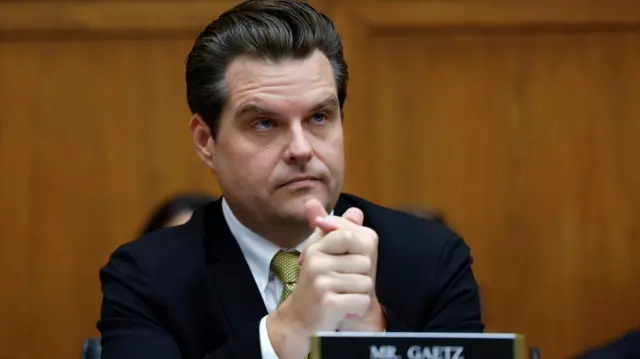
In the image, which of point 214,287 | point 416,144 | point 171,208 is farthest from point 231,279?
point 416,144

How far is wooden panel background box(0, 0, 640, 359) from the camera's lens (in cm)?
285

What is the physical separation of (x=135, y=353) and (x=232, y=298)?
0.59ft

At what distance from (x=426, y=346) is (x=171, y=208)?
158 cm

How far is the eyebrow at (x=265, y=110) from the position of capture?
60.8 inches

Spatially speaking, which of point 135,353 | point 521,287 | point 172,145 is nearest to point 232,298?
point 135,353

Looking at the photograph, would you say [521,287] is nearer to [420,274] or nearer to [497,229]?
[497,229]

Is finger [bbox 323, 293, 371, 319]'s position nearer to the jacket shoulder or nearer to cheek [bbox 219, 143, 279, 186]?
cheek [bbox 219, 143, 279, 186]

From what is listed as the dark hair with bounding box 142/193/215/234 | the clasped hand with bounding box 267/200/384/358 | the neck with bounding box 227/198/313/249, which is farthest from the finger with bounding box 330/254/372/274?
the dark hair with bounding box 142/193/215/234

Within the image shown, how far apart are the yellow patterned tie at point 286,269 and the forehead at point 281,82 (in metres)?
0.26

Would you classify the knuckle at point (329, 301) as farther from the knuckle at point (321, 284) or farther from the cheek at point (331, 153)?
the cheek at point (331, 153)

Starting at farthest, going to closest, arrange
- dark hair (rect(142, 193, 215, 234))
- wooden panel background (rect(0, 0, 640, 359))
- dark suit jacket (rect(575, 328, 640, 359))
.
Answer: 1. wooden panel background (rect(0, 0, 640, 359))
2. dark hair (rect(142, 193, 215, 234))
3. dark suit jacket (rect(575, 328, 640, 359))

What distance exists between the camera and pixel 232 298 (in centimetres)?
165

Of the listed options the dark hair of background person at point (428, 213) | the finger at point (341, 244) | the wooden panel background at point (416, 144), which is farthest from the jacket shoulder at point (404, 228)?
the wooden panel background at point (416, 144)

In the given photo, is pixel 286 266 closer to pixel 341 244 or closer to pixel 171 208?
pixel 341 244
